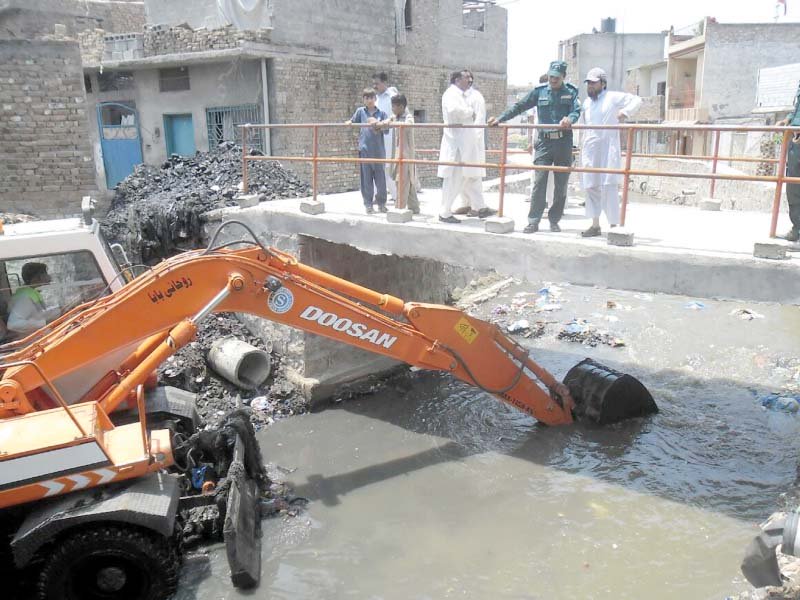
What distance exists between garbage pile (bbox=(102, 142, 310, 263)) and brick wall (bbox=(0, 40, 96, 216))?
2.57 meters

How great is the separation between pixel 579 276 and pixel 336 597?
3442mm

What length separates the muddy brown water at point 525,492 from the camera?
17.7 feet

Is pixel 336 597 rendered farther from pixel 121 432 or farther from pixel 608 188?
pixel 608 188

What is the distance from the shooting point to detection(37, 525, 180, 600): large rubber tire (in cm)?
436

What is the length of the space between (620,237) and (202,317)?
3608 millimetres

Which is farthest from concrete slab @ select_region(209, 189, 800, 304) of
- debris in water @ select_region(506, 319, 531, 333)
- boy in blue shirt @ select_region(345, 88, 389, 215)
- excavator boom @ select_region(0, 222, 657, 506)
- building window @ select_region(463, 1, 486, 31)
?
building window @ select_region(463, 1, 486, 31)

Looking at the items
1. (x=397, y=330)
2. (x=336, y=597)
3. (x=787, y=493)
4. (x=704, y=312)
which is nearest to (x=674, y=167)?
(x=704, y=312)

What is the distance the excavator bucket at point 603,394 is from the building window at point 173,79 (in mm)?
11726

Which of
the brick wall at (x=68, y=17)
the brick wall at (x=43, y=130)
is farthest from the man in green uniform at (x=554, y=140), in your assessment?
the brick wall at (x=68, y=17)

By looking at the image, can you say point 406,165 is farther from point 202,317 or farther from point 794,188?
point 794,188

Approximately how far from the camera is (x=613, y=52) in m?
48.7

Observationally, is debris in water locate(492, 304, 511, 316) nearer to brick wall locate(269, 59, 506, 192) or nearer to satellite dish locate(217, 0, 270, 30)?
brick wall locate(269, 59, 506, 192)

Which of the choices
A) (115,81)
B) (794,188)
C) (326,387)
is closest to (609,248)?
(794,188)

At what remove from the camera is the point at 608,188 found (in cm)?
651
